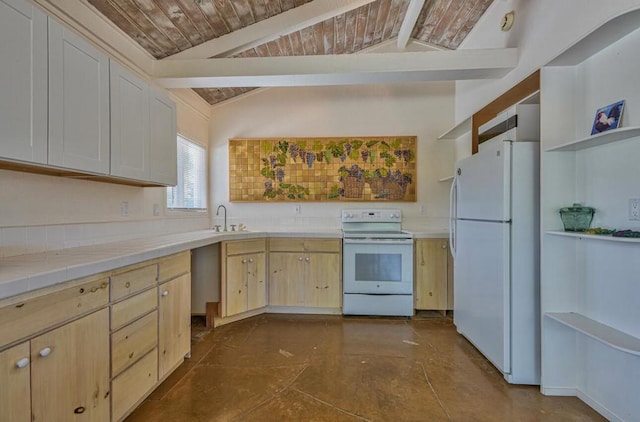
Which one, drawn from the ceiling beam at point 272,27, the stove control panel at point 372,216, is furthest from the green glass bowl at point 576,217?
the ceiling beam at point 272,27

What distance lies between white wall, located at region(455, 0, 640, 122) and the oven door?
1718 millimetres

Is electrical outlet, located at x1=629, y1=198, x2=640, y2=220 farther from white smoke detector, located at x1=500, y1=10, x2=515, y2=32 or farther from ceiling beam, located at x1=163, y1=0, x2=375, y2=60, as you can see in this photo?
ceiling beam, located at x1=163, y1=0, x2=375, y2=60

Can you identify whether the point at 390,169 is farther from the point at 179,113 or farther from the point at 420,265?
the point at 179,113

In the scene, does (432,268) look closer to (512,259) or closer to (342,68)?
(512,259)

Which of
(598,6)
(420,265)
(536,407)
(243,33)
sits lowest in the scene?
(536,407)

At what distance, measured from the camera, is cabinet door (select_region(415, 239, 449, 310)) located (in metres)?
3.25

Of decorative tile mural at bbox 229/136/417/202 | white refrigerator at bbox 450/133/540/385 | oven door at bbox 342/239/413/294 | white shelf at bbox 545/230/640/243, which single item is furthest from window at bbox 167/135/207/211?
white shelf at bbox 545/230/640/243

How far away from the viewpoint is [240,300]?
3.08m

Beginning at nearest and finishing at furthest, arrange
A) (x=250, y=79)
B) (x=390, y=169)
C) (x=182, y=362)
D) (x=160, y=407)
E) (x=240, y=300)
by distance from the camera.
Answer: (x=160, y=407) < (x=182, y=362) < (x=250, y=79) < (x=240, y=300) < (x=390, y=169)

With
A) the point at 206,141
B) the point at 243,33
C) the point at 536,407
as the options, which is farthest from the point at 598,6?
the point at 206,141

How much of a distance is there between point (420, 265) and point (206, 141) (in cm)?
305

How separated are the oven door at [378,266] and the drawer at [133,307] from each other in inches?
75.7

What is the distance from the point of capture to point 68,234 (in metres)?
1.85

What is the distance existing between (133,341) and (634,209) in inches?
109
